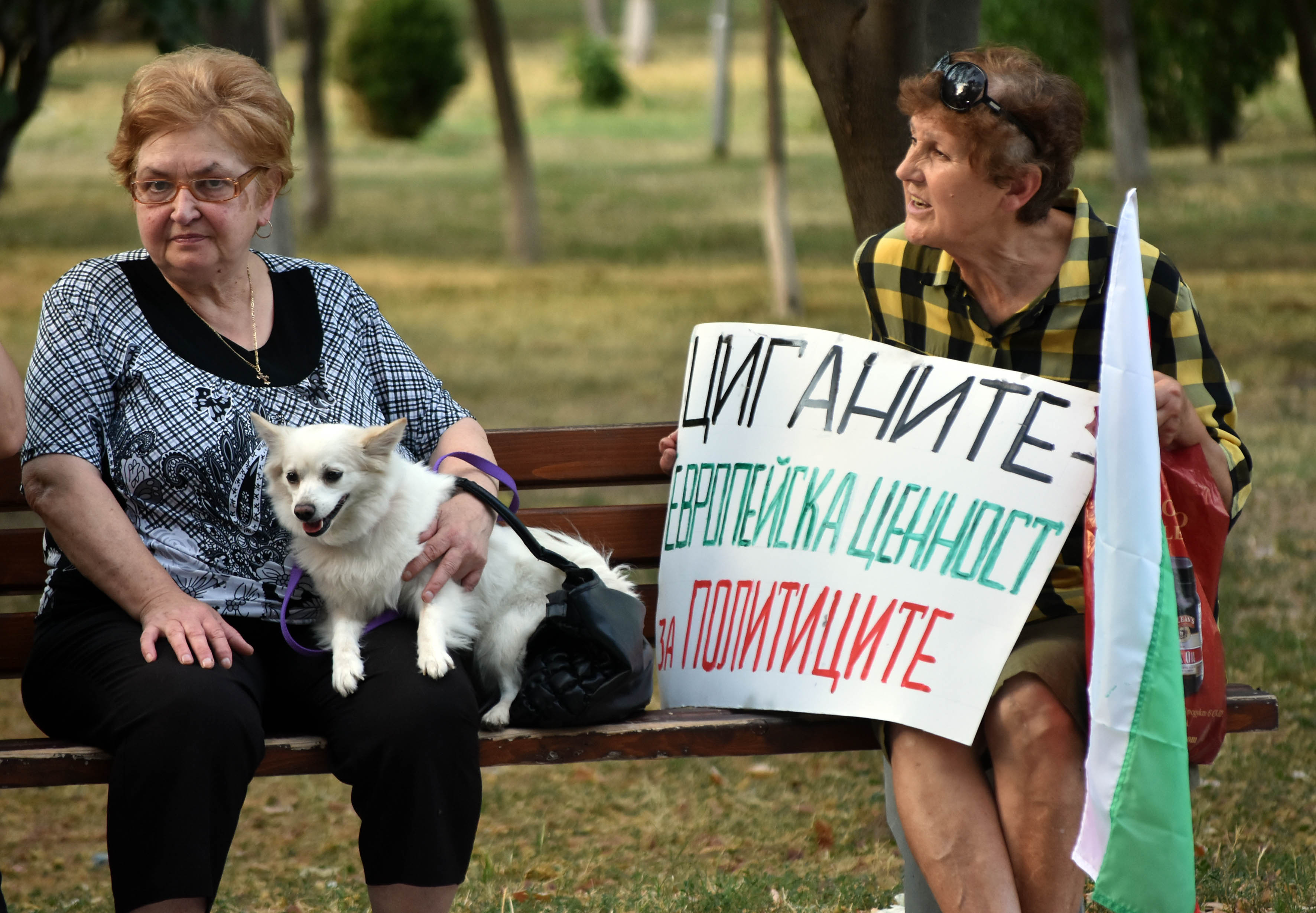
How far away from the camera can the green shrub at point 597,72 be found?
3638 cm

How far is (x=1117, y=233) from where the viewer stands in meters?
2.63

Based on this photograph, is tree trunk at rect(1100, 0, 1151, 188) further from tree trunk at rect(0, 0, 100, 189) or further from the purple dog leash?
the purple dog leash

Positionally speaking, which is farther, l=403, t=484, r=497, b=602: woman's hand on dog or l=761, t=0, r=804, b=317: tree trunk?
l=761, t=0, r=804, b=317: tree trunk

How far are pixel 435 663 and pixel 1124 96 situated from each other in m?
19.9

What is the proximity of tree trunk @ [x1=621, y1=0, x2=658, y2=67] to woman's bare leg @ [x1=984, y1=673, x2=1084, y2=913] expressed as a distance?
4390 cm

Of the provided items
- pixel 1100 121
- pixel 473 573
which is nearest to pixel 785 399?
pixel 473 573

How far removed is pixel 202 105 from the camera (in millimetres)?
3025

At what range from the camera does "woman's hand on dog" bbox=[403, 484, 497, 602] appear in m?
2.97

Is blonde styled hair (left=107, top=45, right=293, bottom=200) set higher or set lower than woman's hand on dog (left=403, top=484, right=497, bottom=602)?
higher

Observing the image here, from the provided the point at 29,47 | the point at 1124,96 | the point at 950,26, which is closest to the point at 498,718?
the point at 950,26


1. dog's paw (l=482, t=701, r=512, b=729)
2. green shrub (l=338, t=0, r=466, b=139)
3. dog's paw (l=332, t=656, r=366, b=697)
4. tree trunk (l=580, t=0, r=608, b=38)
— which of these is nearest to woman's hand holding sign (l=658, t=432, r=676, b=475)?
dog's paw (l=482, t=701, r=512, b=729)

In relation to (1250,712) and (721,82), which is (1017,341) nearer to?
(1250,712)

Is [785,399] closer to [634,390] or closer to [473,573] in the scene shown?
[473,573]

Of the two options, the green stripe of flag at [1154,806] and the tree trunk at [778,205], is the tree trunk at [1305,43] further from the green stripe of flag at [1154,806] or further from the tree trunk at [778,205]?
the green stripe of flag at [1154,806]
